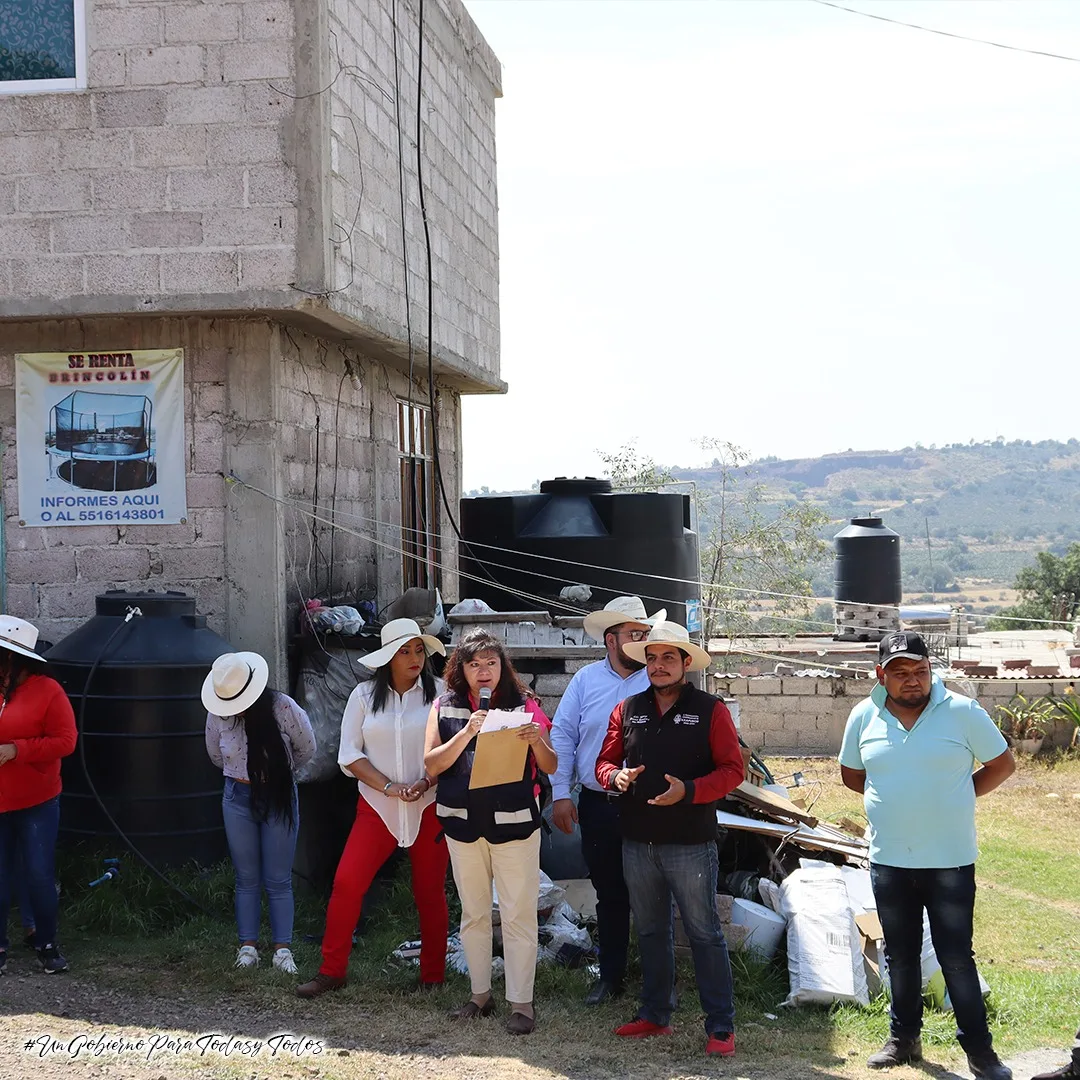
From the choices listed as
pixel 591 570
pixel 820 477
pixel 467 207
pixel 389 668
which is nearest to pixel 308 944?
pixel 389 668

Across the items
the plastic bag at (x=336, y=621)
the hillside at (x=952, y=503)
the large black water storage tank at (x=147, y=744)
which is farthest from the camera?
the hillside at (x=952, y=503)

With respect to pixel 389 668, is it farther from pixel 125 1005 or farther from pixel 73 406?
pixel 73 406

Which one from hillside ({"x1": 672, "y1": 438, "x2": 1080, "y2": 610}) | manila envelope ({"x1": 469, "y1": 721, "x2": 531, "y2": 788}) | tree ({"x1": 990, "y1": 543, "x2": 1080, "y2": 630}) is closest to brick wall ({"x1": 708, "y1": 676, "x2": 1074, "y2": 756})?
manila envelope ({"x1": 469, "y1": 721, "x2": 531, "y2": 788})

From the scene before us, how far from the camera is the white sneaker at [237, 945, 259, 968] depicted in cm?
634

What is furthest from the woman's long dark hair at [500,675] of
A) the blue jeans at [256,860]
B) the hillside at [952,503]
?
the hillside at [952,503]

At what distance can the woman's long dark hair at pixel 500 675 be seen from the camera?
5.59 m

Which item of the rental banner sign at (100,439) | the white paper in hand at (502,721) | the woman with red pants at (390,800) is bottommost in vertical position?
the woman with red pants at (390,800)

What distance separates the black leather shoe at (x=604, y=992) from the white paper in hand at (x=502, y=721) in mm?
1442

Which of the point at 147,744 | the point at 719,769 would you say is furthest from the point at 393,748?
the point at 147,744

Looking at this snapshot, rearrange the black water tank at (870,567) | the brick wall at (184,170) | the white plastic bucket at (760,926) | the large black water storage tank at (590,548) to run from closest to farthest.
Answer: the white plastic bucket at (760,926) → the brick wall at (184,170) → the large black water storage tank at (590,548) → the black water tank at (870,567)

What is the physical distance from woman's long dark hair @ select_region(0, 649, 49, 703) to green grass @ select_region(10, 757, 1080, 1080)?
145cm

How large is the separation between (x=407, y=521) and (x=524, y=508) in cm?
109

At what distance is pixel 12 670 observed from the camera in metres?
6.28

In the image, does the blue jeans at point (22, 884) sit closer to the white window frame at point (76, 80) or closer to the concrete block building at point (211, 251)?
the concrete block building at point (211, 251)
